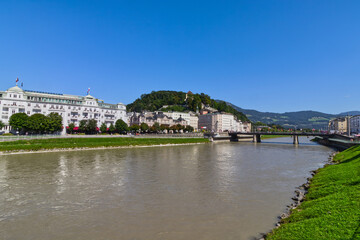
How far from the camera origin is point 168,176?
21906mm

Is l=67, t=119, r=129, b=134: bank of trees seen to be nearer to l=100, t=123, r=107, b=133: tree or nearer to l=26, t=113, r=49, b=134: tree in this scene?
l=100, t=123, r=107, b=133: tree

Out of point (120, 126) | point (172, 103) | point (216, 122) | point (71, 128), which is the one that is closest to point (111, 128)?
point (120, 126)

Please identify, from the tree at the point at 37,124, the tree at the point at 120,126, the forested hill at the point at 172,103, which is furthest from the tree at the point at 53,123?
the forested hill at the point at 172,103

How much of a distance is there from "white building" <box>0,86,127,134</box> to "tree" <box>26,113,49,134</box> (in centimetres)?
870

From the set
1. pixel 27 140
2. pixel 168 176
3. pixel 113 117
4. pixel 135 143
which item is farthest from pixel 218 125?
pixel 168 176

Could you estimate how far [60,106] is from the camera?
69.5 metres

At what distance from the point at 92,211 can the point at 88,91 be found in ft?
247

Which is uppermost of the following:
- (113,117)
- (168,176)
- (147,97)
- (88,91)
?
(147,97)

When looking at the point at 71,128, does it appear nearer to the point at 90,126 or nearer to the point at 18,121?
the point at 90,126

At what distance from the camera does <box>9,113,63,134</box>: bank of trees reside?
53906 mm

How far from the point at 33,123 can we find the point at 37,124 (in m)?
0.90

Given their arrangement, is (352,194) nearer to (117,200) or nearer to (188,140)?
(117,200)

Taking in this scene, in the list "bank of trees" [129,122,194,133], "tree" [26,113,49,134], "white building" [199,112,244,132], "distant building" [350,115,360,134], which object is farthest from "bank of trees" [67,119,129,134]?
"distant building" [350,115,360,134]

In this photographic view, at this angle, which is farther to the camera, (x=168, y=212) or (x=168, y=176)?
(x=168, y=176)
